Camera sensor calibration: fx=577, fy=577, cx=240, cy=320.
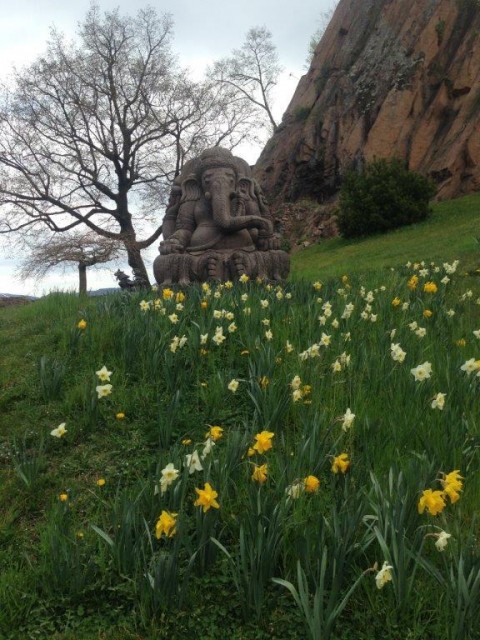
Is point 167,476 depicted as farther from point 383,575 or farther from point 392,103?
point 392,103

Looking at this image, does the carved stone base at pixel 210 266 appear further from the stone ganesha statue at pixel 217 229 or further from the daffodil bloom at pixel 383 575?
the daffodil bloom at pixel 383 575

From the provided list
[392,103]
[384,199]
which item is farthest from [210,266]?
[392,103]

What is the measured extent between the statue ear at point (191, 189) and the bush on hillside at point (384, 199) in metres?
11.7

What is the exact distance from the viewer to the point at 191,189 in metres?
9.02

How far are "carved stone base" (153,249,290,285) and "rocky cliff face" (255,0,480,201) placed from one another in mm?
15391

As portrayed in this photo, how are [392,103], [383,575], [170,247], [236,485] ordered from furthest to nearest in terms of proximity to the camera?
[392,103], [170,247], [236,485], [383,575]

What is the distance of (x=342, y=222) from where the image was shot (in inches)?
813

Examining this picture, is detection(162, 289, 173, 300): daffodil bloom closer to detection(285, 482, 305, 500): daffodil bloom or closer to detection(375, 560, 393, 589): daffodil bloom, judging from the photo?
detection(285, 482, 305, 500): daffodil bloom

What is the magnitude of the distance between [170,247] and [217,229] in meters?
0.79

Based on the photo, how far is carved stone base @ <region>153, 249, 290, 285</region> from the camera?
824 centimetres

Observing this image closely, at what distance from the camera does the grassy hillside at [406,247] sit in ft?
42.1

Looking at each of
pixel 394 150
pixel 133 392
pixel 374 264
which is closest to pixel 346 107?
pixel 394 150

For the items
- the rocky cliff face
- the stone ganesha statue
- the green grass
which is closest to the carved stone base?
the stone ganesha statue

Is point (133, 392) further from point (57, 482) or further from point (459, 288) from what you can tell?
point (459, 288)
